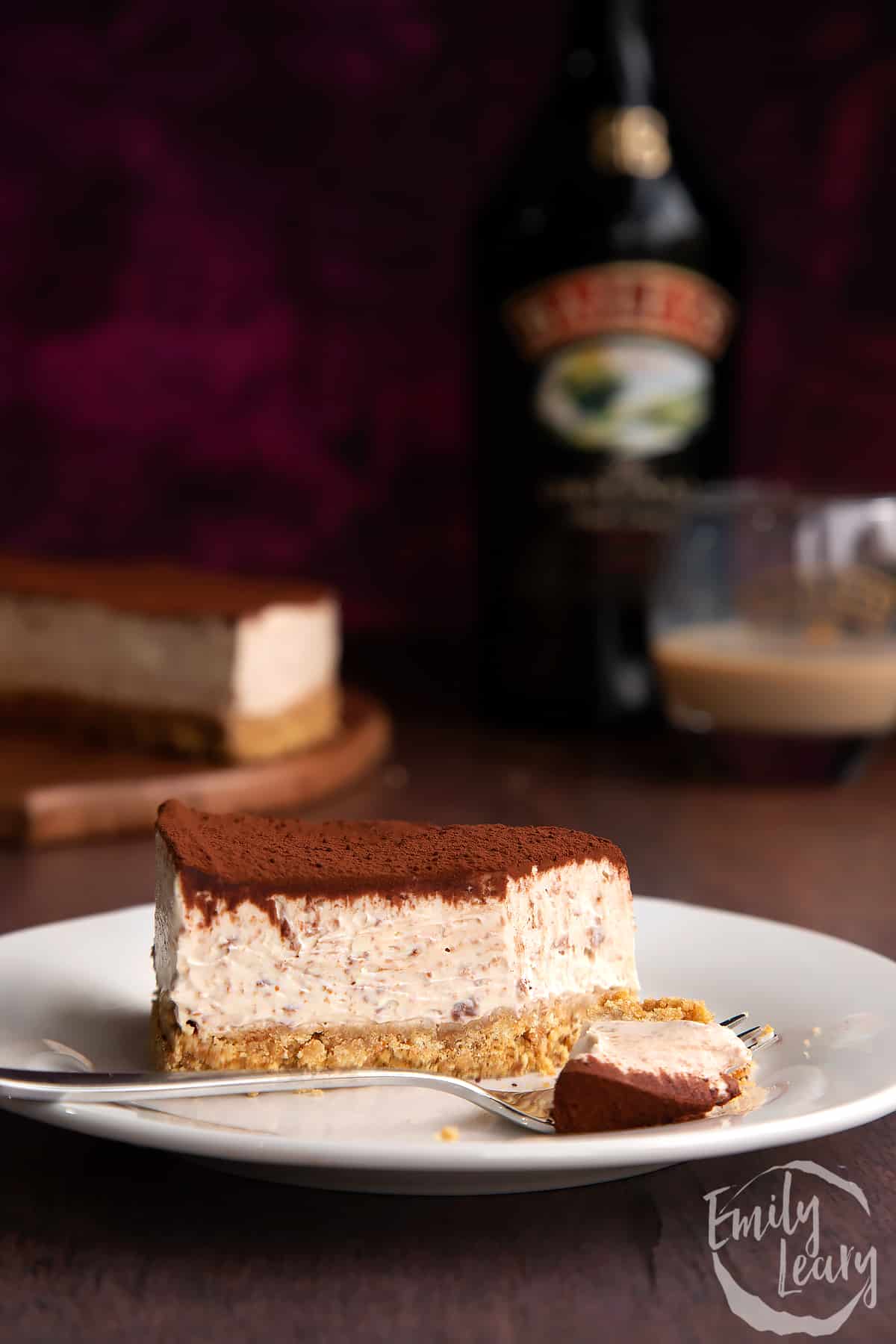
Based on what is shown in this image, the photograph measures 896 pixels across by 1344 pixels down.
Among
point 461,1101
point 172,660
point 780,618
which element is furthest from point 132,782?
point 461,1101

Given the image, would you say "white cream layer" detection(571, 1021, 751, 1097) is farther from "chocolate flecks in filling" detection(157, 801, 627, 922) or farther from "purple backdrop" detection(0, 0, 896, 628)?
"purple backdrop" detection(0, 0, 896, 628)

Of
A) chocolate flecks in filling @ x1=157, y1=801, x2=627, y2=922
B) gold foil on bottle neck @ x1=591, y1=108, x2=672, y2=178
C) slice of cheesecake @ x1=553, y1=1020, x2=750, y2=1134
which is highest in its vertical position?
gold foil on bottle neck @ x1=591, y1=108, x2=672, y2=178

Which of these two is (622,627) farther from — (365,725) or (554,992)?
(554,992)

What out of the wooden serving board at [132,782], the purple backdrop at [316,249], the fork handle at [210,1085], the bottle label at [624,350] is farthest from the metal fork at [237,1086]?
the purple backdrop at [316,249]

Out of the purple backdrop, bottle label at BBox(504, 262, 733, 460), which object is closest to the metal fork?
bottle label at BBox(504, 262, 733, 460)

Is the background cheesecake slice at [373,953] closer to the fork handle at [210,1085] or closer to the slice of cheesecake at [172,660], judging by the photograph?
the fork handle at [210,1085]

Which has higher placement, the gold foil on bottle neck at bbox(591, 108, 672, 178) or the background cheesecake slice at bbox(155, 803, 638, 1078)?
the gold foil on bottle neck at bbox(591, 108, 672, 178)

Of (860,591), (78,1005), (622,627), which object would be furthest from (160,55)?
(78,1005)
